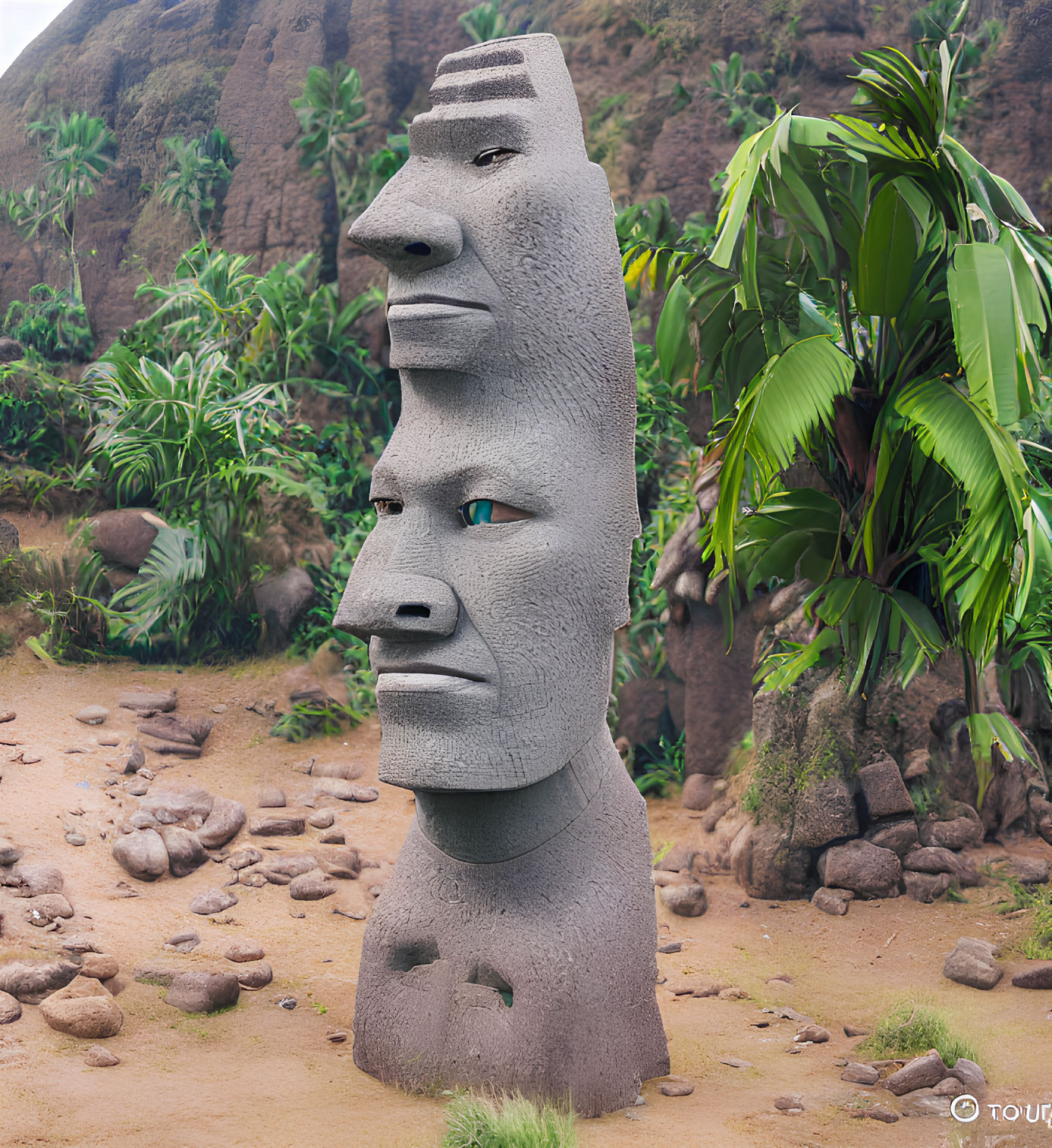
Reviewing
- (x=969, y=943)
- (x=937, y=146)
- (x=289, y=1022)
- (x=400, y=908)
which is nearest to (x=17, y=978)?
(x=289, y=1022)

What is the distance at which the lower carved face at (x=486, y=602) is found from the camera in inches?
124

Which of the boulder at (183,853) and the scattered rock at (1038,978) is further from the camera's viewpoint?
the boulder at (183,853)

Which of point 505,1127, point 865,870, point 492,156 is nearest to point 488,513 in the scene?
point 492,156

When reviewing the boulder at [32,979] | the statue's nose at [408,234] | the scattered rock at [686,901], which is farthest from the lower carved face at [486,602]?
the scattered rock at [686,901]

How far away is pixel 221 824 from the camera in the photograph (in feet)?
18.7

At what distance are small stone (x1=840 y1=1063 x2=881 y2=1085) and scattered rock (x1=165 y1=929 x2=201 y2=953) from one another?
8.44 ft

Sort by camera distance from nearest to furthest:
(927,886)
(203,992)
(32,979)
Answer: (32,979)
(203,992)
(927,886)

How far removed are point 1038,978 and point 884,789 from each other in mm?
1297

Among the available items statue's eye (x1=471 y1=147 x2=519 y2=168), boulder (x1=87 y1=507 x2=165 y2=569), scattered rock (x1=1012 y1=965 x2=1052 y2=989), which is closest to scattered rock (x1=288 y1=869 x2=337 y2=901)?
scattered rock (x1=1012 y1=965 x2=1052 y2=989)

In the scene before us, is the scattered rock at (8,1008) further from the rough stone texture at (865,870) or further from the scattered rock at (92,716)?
the rough stone texture at (865,870)

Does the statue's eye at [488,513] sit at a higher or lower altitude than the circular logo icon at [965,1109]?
higher

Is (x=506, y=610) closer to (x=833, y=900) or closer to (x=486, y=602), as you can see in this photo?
(x=486, y=602)

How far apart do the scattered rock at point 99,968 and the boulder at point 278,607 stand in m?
4.12

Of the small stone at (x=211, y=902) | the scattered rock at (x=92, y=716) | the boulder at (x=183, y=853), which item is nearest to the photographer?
the small stone at (x=211, y=902)
